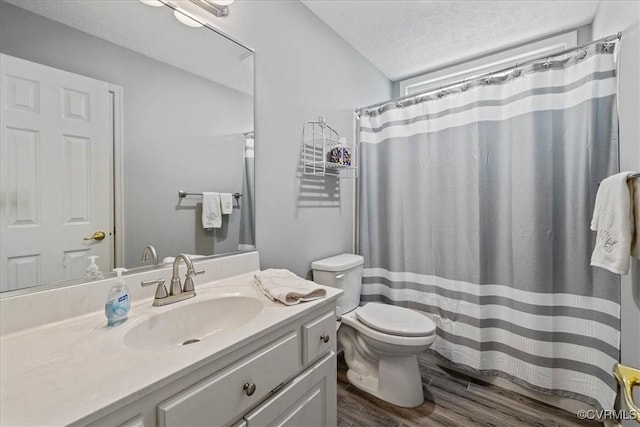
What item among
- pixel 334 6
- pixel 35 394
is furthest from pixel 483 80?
pixel 35 394

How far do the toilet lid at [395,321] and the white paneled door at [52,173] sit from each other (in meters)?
1.34

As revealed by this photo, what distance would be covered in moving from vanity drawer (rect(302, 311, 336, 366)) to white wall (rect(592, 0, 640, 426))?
1.22m

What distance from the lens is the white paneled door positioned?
0.81 metres

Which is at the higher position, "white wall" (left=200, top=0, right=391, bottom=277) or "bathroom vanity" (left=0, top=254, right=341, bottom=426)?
"white wall" (left=200, top=0, right=391, bottom=277)

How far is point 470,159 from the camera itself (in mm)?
1826

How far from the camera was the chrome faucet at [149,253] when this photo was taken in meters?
1.10

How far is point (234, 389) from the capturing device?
0.75m

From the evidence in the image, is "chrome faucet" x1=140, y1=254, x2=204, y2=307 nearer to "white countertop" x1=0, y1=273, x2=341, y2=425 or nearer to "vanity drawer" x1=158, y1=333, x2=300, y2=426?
"white countertop" x1=0, y1=273, x2=341, y2=425

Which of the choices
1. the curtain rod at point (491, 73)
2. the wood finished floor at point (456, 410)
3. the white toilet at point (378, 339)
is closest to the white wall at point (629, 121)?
the curtain rod at point (491, 73)

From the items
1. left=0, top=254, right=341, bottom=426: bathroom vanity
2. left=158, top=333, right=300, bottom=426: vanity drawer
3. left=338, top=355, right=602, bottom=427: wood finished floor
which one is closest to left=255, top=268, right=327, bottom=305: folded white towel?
left=0, top=254, right=341, bottom=426: bathroom vanity

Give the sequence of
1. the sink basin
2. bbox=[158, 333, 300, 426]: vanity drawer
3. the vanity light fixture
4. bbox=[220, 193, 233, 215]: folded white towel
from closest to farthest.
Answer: bbox=[158, 333, 300, 426]: vanity drawer, the sink basin, the vanity light fixture, bbox=[220, 193, 233, 215]: folded white towel

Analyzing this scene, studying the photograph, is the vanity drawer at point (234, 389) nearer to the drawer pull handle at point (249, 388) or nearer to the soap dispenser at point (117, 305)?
the drawer pull handle at point (249, 388)

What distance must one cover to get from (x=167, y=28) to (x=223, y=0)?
0.99 ft

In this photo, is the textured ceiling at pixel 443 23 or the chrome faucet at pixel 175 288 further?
the textured ceiling at pixel 443 23
